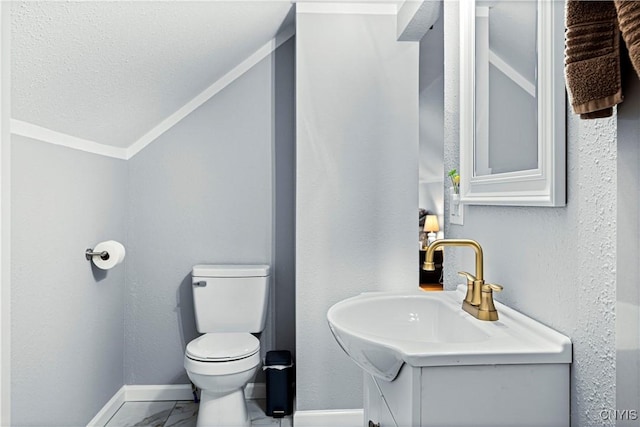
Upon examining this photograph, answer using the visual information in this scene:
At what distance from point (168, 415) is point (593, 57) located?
8.23 feet

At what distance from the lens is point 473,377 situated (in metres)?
0.97

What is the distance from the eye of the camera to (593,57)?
0.81 m

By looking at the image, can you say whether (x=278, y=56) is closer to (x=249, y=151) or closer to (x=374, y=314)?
(x=249, y=151)

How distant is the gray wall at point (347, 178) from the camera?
2.34 meters

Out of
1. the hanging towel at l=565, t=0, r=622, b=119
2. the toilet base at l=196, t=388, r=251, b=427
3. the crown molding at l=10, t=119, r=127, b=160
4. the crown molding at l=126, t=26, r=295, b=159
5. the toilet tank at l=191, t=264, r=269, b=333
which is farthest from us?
the crown molding at l=126, t=26, r=295, b=159

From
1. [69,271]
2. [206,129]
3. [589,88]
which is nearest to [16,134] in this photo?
[69,271]

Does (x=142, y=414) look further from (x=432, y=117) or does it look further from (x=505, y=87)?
(x=432, y=117)

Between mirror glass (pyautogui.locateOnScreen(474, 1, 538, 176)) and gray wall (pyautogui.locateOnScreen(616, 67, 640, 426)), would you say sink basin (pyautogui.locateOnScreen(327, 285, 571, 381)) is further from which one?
mirror glass (pyautogui.locateOnScreen(474, 1, 538, 176))

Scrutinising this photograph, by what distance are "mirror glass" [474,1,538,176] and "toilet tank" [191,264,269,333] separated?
1.50 meters

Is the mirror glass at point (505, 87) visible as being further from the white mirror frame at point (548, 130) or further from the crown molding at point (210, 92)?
the crown molding at point (210, 92)

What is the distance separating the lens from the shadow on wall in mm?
2771

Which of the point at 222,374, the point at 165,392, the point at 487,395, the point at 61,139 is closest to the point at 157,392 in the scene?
the point at 165,392

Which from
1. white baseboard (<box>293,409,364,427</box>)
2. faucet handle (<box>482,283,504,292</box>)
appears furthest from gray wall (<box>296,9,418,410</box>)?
faucet handle (<box>482,283,504,292</box>)

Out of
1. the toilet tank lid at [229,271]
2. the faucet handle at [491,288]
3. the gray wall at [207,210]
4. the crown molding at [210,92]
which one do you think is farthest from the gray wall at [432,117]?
the faucet handle at [491,288]
